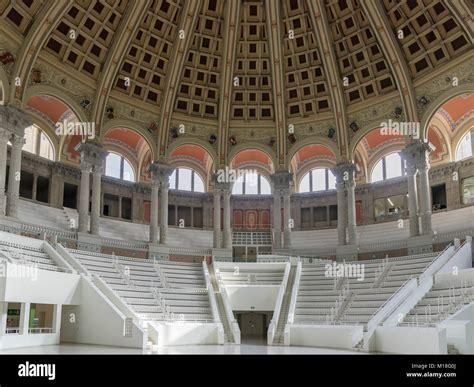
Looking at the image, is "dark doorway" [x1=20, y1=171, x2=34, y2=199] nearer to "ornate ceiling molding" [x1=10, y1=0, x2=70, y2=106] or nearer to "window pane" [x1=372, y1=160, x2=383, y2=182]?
"ornate ceiling molding" [x1=10, y1=0, x2=70, y2=106]

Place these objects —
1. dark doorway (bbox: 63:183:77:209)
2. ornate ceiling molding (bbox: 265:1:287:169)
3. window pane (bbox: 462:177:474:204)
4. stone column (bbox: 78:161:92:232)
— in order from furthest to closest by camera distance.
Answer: dark doorway (bbox: 63:183:77:209) → window pane (bbox: 462:177:474:204) → ornate ceiling molding (bbox: 265:1:287:169) → stone column (bbox: 78:161:92:232)

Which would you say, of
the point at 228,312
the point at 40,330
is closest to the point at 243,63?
the point at 228,312

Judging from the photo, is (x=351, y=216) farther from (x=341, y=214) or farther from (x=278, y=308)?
(x=278, y=308)

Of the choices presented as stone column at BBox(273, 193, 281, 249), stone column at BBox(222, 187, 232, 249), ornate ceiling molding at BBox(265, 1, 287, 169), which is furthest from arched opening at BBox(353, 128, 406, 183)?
stone column at BBox(222, 187, 232, 249)

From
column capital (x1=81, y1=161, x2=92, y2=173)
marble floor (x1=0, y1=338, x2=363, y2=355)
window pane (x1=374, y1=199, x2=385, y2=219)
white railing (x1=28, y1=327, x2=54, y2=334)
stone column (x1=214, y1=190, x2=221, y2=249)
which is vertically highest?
column capital (x1=81, y1=161, x2=92, y2=173)

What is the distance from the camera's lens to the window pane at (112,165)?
48.6 meters

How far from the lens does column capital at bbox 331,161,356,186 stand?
42.6 m

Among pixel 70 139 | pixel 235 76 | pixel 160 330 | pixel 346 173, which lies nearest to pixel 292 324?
pixel 160 330

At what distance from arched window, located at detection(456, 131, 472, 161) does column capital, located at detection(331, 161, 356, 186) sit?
8.76 meters

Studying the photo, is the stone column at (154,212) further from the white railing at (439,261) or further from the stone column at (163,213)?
the white railing at (439,261)

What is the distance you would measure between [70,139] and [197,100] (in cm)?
1086

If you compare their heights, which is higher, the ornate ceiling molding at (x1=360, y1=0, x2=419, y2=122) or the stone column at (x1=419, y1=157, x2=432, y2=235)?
the ornate ceiling molding at (x1=360, y1=0, x2=419, y2=122)

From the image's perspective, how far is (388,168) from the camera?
159 feet

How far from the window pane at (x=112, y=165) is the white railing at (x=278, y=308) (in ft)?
62.0
